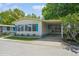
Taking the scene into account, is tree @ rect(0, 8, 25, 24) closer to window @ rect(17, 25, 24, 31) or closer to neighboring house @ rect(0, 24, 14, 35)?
neighboring house @ rect(0, 24, 14, 35)

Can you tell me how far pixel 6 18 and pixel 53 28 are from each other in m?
16.4

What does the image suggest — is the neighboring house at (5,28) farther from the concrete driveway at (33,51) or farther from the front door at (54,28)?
the concrete driveway at (33,51)

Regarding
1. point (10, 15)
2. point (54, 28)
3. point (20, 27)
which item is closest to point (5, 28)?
point (10, 15)

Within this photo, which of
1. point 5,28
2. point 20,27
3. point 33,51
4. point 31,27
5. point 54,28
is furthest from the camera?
point 5,28

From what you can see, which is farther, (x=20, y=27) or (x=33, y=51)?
(x=20, y=27)

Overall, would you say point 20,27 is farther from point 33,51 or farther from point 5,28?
point 33,51

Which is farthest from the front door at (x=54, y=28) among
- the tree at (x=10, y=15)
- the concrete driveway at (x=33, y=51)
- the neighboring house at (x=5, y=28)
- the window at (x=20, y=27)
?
the concrete driveway at (x=33, y=51)

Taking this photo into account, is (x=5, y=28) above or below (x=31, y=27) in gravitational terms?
below

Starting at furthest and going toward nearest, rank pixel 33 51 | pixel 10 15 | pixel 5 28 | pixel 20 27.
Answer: pixel 10 15
pixel 5 28
pixel 20 27
pixel 33 51

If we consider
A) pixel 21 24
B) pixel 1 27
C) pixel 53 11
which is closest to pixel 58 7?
pixel 53 11

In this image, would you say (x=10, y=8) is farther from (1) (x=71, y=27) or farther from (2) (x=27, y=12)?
(1) (x=71, y=27)

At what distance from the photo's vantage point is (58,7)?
2381cm

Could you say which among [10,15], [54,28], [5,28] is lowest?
[5,28]

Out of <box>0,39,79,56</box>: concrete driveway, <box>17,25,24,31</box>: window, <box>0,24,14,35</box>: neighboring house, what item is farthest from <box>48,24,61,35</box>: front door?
<box>0,39,79,56</box>: concrete driveway
